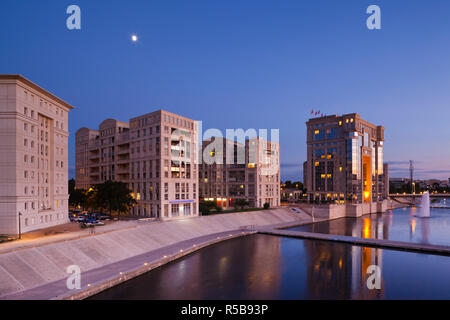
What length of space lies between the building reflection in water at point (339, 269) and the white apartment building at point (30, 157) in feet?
151

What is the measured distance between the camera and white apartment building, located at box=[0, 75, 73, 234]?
44.9m

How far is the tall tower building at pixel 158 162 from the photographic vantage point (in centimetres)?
7031

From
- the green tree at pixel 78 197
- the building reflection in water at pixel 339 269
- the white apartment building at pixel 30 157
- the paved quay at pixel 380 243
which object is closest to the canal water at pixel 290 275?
the building reflection in water at pixel 339 269

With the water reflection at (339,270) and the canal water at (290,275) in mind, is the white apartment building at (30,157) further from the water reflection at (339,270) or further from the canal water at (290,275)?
the water reflection at (339,270)

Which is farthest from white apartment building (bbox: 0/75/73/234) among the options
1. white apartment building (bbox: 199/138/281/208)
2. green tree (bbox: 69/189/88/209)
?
white apartment building (bbox: 199/138/281/208)

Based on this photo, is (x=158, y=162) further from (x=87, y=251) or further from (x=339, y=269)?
(x=339, y=269)

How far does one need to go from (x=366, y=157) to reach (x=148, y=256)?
409ft

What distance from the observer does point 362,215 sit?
12012 centimetres

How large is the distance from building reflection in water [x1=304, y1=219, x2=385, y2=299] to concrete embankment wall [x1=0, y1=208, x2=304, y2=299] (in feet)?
85.1

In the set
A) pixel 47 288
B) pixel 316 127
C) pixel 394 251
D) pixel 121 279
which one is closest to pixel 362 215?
pixel 316 127

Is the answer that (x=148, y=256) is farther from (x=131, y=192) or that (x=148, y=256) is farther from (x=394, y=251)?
(x=394, y=251)

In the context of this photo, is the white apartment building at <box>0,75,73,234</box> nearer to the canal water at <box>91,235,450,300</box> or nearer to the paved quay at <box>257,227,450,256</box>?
the canal water at <box>91,235,450,300</box>

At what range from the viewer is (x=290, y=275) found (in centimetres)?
3794

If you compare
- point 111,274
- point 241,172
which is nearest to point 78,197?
→ point 241,172
